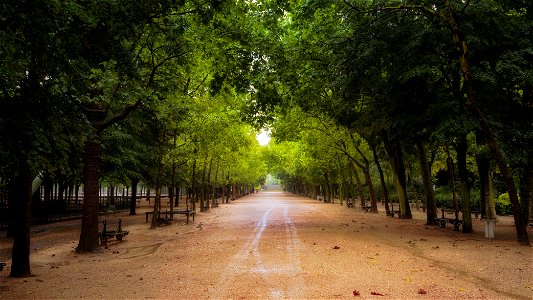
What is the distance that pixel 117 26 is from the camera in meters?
8.74

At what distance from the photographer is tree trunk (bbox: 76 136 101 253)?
1376 centimetres

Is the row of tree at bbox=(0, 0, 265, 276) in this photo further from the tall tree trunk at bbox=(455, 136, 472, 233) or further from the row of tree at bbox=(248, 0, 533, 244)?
the tall tree trunk at bbox=(455, 136, 472, 233)

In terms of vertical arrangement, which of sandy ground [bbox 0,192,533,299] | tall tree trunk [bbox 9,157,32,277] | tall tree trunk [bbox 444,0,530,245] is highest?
tall tree trunk [bbox 444,0,530,245]

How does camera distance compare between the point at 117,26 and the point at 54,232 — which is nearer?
the point at 117,26

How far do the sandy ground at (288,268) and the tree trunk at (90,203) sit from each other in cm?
65

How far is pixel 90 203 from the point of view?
1396 cm

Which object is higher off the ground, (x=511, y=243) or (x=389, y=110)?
(x=389, y=110)

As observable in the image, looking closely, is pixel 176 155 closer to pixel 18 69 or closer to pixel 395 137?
pixel 395 137

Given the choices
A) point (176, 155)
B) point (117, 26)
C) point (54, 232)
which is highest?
point (117, 26)

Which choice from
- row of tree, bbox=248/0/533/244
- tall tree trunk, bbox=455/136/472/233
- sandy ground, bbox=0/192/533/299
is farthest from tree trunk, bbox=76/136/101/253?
tall tree trunk, bbox=455/136/472/233

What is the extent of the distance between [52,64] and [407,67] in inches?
464

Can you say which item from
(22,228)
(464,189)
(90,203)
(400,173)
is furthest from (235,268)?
(400,173)

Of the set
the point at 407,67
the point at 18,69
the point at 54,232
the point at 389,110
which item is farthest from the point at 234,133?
the point at 18,69

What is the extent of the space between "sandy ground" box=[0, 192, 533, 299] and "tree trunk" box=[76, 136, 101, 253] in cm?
65
